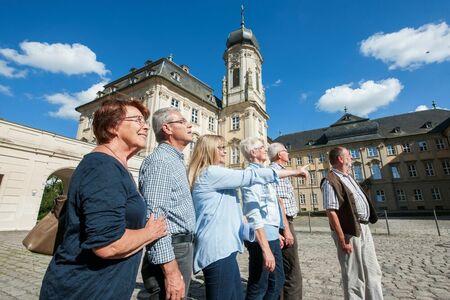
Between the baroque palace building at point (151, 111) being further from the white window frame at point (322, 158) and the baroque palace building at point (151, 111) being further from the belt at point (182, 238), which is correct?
the white window frame at point (322, 158)

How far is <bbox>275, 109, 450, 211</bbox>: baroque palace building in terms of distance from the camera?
31828 mm

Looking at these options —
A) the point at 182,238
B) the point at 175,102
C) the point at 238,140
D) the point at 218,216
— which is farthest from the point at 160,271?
the point at 238,140

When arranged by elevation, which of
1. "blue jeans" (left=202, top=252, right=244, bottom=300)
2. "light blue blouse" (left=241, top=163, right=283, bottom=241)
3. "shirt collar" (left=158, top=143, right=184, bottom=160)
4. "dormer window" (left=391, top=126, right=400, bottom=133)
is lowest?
"blue jeans" (left=202, top=252, right=244, bottom=300)

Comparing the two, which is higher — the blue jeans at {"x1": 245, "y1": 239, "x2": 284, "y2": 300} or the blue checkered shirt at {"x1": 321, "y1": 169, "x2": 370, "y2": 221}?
the blue checkered shirt at {"x1": 321, "y1": 169, "x2": 370, "y2": 221}

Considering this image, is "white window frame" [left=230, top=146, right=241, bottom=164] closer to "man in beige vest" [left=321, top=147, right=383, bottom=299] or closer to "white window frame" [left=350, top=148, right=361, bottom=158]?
"white window frame" [left=350, top=148, right=361, bottom=158]

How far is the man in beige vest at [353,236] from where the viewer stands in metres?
2.86

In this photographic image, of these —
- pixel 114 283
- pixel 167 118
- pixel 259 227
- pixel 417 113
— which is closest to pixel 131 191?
pixel 114 283

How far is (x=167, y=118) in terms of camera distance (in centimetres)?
211

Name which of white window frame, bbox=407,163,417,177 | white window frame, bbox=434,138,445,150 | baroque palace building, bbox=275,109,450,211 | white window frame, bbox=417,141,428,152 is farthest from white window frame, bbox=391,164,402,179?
white window frame, bbox=434,138,445,150

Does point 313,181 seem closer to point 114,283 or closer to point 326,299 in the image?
point 326,299

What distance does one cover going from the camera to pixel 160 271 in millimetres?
1621

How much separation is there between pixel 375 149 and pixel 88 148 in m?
40.1

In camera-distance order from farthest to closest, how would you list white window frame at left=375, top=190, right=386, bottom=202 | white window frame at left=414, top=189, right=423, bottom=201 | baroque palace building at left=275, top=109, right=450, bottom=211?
white window frame at left=375, top=190, right=386, bottom=202
white window frame at left=414, top=189, right=423, bottom=201
baroque palace building at left=275, top=109, right=450, bottom=211

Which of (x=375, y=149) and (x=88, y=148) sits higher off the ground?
(x=375, y=149)
